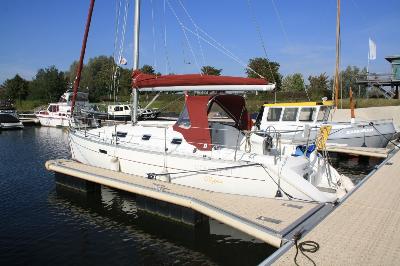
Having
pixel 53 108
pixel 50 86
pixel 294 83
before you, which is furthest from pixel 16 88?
pixel 294 83

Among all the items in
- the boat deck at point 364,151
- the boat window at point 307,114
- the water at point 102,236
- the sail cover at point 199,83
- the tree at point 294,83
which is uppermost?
the tree at point 294,83

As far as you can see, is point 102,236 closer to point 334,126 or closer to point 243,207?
point 243,207

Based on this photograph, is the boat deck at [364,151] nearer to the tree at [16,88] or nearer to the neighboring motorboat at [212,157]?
the neighboring motorboat at [212,157]

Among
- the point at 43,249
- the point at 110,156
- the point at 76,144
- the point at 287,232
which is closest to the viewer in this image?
the point at 287,232

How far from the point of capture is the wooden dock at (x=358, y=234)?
6156mm

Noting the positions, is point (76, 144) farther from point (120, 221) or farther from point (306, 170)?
point (306, 170)

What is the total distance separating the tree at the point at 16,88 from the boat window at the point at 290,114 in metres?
70.4

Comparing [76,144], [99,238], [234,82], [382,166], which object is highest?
[234,82]

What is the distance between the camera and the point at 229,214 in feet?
27.8

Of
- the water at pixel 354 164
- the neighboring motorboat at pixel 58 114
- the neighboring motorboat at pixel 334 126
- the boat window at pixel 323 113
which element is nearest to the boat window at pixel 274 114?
the neighboring motorboat at pixel 334 126

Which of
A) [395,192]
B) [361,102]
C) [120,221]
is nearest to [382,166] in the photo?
[395,192]

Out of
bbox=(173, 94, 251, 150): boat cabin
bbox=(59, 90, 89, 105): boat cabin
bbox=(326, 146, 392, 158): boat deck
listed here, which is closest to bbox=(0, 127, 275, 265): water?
→ bbox=(173, 94, 251, 150): boat cabin

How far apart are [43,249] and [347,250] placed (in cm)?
737

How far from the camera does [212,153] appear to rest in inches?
462
